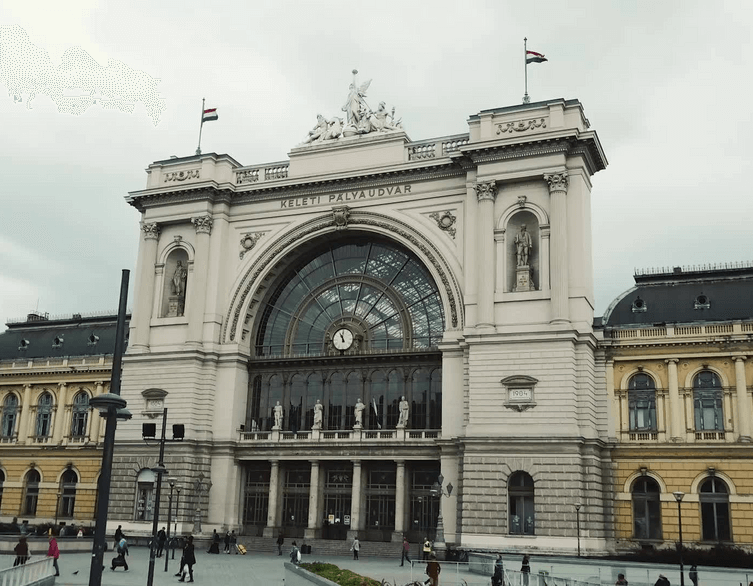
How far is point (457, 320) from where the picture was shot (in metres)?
52.2

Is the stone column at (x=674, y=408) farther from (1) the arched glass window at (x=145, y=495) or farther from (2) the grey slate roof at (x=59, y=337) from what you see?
(2) the grey slate roof at (x=59, y=337)

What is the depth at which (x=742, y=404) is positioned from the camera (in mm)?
47125

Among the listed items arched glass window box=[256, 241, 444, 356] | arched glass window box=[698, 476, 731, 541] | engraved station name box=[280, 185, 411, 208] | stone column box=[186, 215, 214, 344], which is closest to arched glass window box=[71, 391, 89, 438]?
stone column box=[186, 215, 214, 344]

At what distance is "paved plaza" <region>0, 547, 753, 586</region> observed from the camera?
30.6 meters

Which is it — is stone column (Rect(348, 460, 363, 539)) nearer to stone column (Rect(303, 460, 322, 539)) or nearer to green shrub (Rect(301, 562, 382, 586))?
stone column (Rect(303, 460, 322, 539))

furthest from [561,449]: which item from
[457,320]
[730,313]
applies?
[730,313]

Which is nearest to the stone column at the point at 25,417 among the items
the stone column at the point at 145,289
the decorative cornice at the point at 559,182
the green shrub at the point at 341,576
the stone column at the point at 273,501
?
the stone column at the point at 145,289

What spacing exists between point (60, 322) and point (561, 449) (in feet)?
164

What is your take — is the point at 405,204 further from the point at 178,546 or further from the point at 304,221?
the point at 178,546

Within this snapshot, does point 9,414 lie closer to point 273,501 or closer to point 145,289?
point 145,289

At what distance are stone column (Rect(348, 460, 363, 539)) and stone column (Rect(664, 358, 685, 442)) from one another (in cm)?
1881

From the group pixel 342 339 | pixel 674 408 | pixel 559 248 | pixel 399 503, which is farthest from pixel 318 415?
pixel 674 408

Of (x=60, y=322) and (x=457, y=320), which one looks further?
(x=60, y=322)

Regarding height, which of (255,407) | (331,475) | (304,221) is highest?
(304,221)
